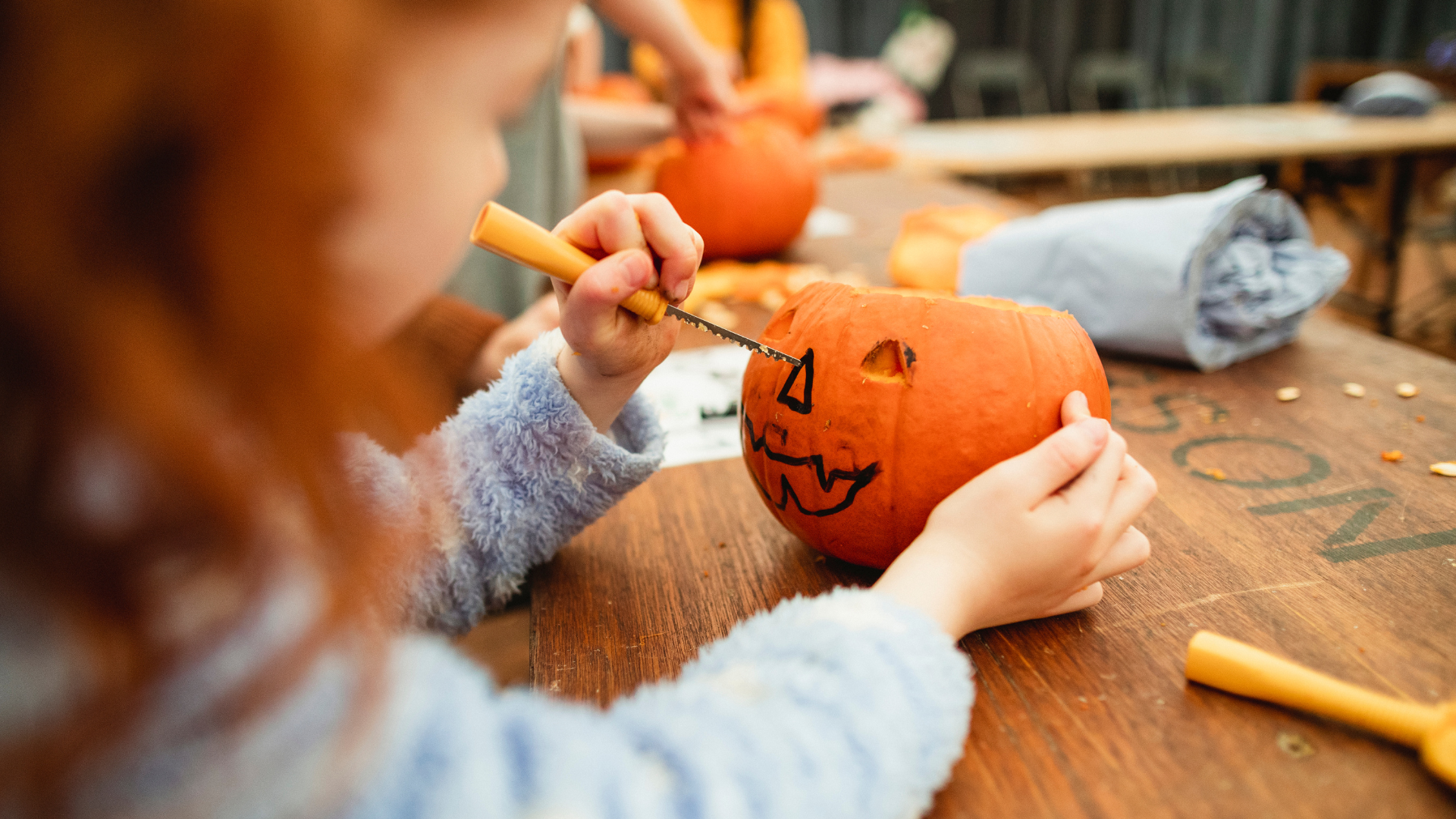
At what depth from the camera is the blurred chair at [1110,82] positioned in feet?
16.7

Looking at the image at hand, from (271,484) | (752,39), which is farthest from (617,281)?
(752,39)

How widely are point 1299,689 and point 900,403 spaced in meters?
0.27

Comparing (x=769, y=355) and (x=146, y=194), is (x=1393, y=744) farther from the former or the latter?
(x=146, y=194)

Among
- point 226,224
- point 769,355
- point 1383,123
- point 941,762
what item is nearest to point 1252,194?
point 769,355

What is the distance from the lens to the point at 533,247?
50 cm

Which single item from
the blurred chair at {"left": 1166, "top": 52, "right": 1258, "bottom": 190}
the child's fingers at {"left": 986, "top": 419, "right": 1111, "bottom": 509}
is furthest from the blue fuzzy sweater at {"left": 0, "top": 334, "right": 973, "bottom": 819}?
the blurred chair at {"left": 1166, "top": 52, "right": 1258, "bottom": 190}

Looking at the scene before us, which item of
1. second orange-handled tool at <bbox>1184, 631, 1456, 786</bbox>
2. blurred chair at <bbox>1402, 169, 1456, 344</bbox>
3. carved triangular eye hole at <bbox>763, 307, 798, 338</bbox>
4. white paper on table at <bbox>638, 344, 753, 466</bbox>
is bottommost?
blurred chair at <bbox>1402, 169, 1456, 344</bbox>

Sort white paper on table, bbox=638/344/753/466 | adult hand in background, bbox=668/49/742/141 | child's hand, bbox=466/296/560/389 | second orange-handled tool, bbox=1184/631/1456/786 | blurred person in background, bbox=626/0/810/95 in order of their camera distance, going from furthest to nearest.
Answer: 1. blurred person in background, bbox=626/0/810/95
2. adult hand in background, bbox=668/49/742/141
3. child's hand, bbox=466/296/560/389
4. white paper on table, bbox=638/344/753/466
5. second orange-handled tool, bbox=1184/631/1456/786

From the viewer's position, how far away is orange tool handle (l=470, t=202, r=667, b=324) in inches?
18.4

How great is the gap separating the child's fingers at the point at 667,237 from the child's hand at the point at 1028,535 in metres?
0.24

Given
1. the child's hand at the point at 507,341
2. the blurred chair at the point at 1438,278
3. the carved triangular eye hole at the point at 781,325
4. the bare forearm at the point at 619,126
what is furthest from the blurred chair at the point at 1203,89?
the carved triangular eye hole at the point at 781,325

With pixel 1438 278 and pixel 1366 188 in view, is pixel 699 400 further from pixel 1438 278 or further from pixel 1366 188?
pixel 1438 278

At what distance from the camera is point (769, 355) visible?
0.61 meters

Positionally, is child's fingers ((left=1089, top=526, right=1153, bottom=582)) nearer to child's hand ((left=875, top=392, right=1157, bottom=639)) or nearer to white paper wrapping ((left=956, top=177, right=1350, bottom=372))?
child's hand ((left=875, top=392, right=1157, bottom=639))
